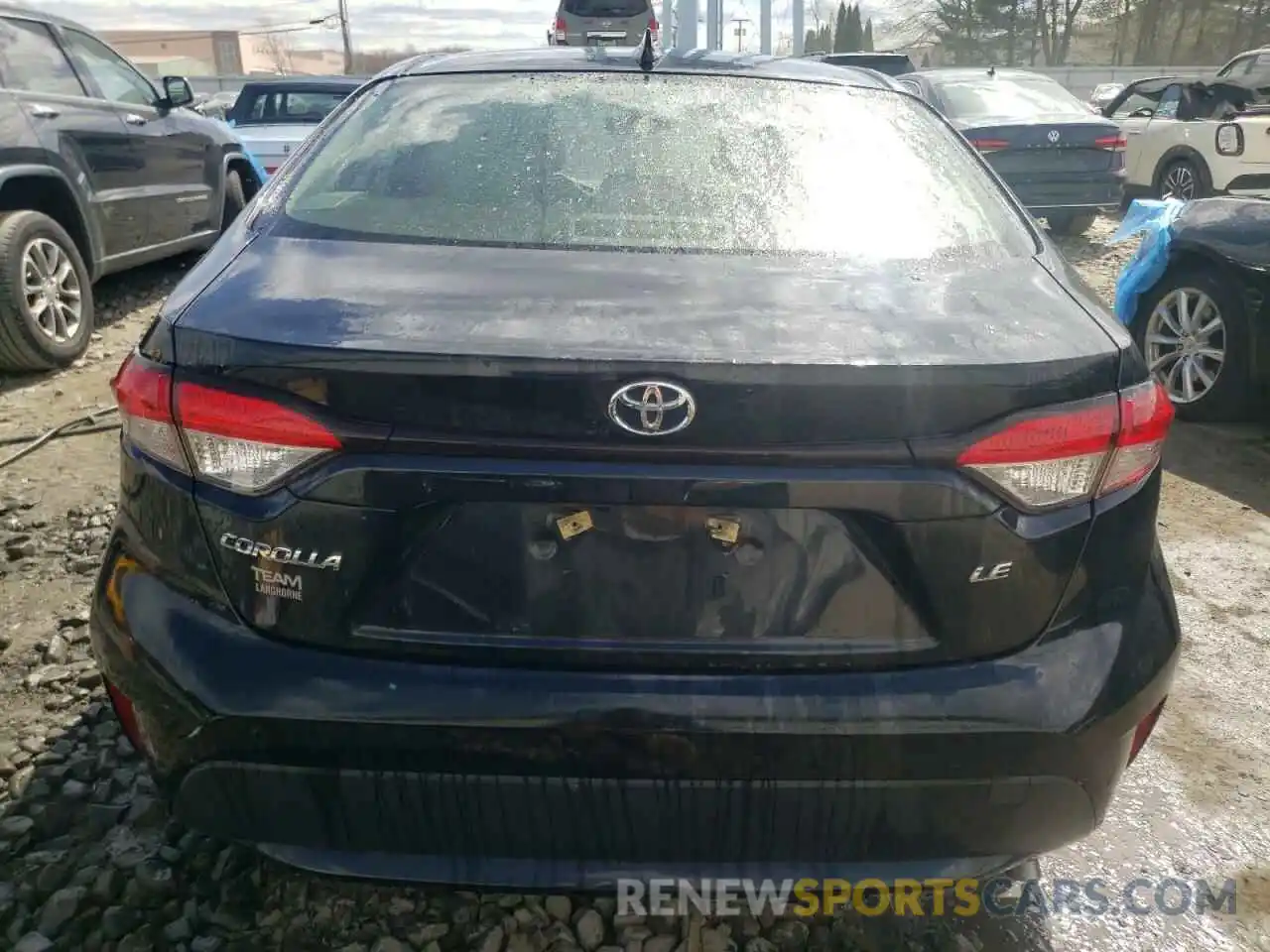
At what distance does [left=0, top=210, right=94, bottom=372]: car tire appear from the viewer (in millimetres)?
4977

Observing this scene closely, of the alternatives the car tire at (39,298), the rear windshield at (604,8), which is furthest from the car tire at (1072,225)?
the rear windshield at (604,8)

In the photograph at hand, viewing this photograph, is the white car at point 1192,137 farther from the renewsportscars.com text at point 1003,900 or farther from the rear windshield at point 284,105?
the renewsportscars.com text at point 1003,900

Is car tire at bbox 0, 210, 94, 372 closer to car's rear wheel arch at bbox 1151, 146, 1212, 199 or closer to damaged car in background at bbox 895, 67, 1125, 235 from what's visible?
damaged car in background at bbox 895, 67, 1125, 235

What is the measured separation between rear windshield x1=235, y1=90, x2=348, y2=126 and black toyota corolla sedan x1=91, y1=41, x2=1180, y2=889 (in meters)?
10.2

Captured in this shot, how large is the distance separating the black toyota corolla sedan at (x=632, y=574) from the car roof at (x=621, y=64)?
3.49 ft

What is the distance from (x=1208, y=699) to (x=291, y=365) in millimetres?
2609

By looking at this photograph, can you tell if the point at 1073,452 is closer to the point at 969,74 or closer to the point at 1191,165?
the point at 969,74

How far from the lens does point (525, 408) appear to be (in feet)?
4.74

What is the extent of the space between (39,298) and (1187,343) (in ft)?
18.3

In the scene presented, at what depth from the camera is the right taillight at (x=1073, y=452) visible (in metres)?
1.49

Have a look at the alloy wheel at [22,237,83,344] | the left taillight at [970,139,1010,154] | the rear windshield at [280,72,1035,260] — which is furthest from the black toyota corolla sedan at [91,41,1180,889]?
the left taillight at [970,139,1010,154]

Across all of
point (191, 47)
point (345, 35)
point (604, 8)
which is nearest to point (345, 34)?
point (345, 35)

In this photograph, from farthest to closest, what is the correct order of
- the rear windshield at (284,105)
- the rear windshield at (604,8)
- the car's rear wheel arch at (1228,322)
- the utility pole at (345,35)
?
1. the utility pole at (345,35)
2. the rear windshield at (604,8)
3. the rear windshield at (284,105)
4. the car's rear wheel arch at (1228,322)

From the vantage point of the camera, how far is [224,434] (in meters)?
1.50
